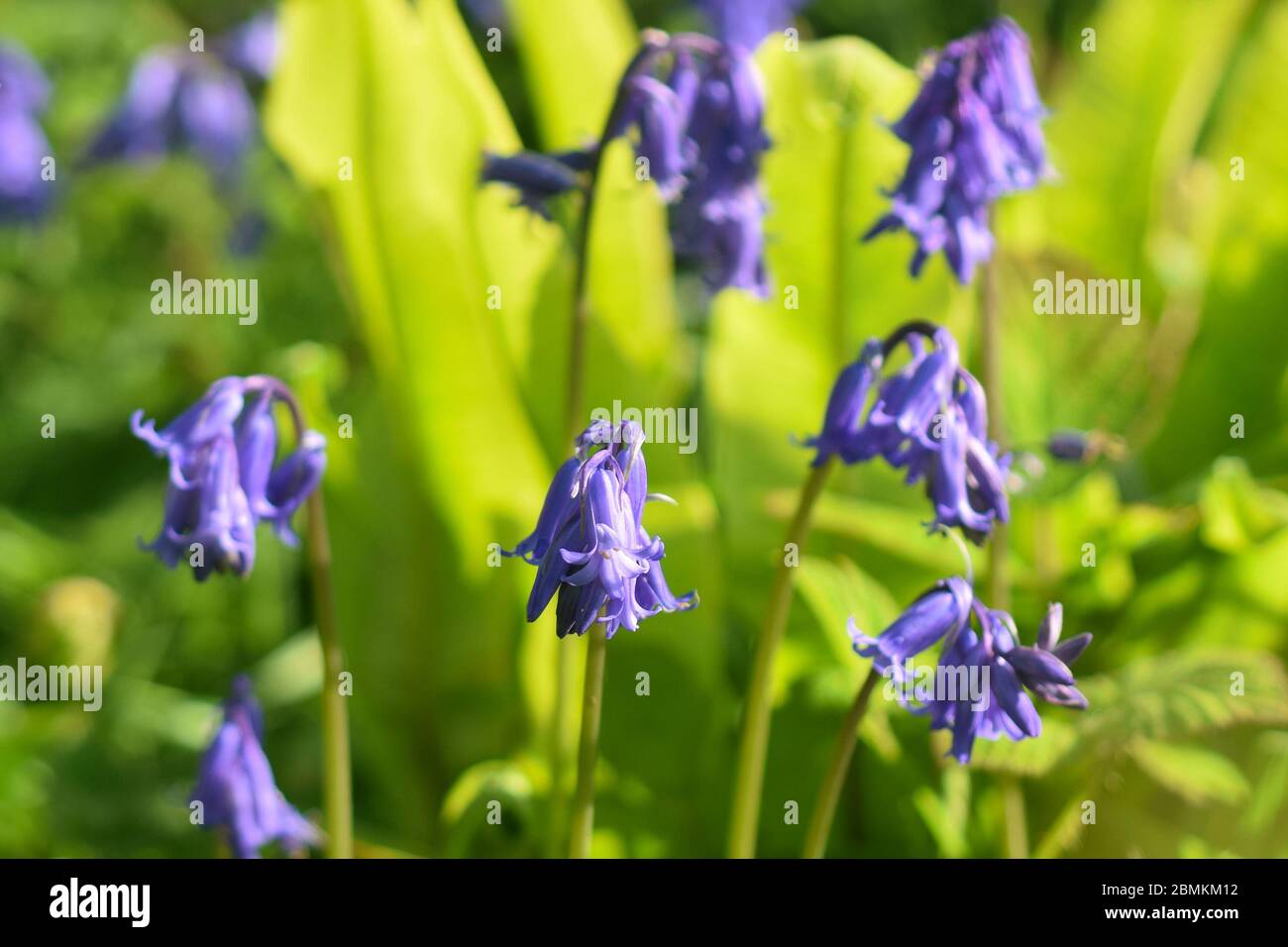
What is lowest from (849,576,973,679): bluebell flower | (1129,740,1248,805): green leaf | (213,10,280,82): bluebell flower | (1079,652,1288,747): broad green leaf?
(1129,740,1248,805): green leaf

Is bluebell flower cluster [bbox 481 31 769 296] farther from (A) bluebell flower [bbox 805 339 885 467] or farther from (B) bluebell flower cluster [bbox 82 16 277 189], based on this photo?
(B) bluebell flower cluster [bbox 82 16 277 189]

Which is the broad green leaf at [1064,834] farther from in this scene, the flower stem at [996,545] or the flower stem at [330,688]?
the flower stem at [330,688]

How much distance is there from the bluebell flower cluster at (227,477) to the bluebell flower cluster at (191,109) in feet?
6.71

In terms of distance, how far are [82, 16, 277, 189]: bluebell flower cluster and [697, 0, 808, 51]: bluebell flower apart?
3.98ft

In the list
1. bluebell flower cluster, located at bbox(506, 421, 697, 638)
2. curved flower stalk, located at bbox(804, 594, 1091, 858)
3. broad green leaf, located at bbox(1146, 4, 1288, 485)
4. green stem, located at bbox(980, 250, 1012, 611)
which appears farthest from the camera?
broad green leaf, located at bbox(1146, 4, 1288, 485)

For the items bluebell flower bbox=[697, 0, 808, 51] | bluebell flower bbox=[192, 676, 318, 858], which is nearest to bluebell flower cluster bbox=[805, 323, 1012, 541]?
bluebell flower bbox=[192, 676, 318, 858]

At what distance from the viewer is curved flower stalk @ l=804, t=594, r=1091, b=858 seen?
4.78ft

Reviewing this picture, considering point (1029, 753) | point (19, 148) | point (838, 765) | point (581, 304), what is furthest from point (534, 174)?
point (19, 148)

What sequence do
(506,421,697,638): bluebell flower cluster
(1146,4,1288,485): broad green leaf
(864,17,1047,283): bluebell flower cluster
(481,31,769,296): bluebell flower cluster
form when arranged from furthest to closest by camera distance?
(1146,4,1288,485): broad green leaf → (481,31,769,296): bluebell flower cluster → (864,17,1047,283): bluebell flower cluster → (506,421,697,638): bluebell flower cluster

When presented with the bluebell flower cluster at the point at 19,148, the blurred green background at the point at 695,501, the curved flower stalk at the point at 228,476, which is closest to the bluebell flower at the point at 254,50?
the bluebell flower cluster at the point at 19,148

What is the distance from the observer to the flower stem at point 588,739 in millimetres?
1471

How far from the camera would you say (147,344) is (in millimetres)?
3666

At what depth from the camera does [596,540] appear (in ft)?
4.32
